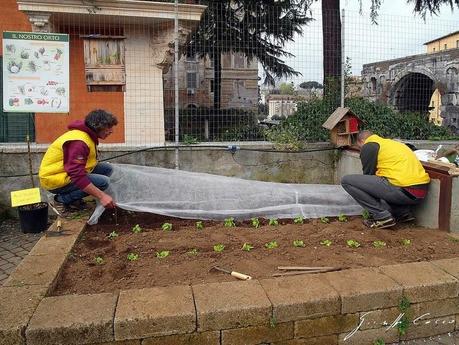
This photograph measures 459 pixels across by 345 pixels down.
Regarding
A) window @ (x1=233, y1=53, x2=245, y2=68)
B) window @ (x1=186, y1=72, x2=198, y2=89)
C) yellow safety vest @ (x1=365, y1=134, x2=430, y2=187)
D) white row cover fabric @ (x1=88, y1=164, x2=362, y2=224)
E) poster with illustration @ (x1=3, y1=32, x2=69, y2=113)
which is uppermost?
window @ (x1=233, y1=53, x2=245, y2=68)

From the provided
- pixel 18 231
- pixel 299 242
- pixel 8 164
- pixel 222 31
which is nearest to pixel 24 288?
pixel 299 242

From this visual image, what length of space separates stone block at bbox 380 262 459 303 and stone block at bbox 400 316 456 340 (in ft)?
0.59

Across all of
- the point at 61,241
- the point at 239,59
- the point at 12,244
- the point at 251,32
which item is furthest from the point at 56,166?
the point at 239,59

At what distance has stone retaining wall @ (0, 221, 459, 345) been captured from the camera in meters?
2.66

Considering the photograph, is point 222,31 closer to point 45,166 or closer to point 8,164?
point 8,164

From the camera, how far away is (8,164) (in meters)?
6.36

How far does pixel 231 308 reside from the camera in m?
2.80

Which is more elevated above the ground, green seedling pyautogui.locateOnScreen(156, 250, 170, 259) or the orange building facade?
the orange building facade

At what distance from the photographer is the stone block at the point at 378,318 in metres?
3.06

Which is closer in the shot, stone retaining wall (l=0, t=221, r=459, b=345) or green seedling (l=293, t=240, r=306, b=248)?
stone retaining wall (l=0, t=221, r=459, b=345)

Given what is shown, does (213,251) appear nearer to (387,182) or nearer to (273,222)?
(273,222)

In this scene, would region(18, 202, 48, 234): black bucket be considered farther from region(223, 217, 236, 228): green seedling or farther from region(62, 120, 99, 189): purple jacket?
region(223, 217, 236, 228): green seedling

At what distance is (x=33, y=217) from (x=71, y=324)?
3430 mm

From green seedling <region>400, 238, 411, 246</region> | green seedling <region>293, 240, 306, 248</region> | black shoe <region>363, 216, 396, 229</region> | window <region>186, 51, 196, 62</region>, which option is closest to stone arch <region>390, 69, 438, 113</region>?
window <region>186, 51, 196, 62</region>
